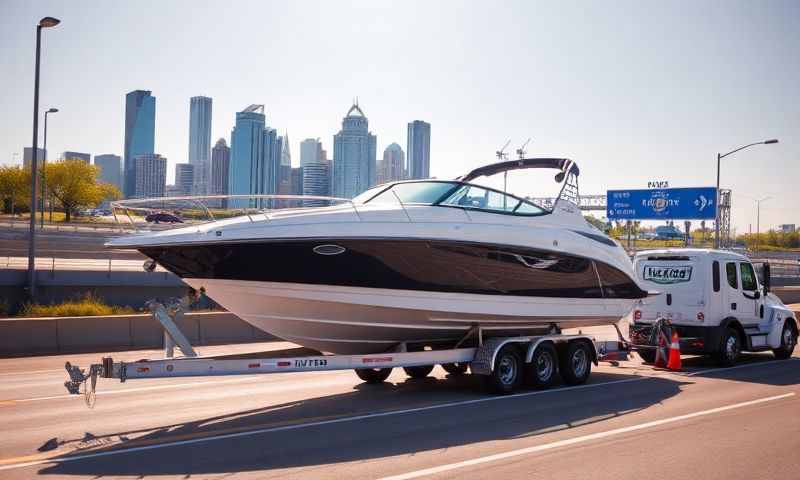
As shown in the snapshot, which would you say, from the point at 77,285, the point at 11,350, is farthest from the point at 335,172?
the point at 11,350

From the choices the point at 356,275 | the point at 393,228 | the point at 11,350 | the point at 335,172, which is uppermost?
the point at 335,172

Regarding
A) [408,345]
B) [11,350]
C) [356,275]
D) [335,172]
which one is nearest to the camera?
[356,275]

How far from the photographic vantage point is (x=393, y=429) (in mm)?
8531

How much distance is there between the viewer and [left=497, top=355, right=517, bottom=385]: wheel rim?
1134 centimetres

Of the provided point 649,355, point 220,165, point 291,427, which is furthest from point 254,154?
point 291,427

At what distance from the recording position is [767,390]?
12.0 m

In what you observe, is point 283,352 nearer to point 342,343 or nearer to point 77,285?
point 342,343

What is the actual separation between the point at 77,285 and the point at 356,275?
52.3ft

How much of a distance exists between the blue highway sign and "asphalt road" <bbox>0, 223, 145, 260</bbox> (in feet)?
87.3

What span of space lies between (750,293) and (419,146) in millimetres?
37619

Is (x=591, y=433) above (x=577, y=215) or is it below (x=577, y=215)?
below

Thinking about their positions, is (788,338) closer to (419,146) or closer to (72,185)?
(419,146)

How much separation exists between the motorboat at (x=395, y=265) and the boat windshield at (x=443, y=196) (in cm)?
2

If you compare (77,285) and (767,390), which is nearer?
(767,390)
